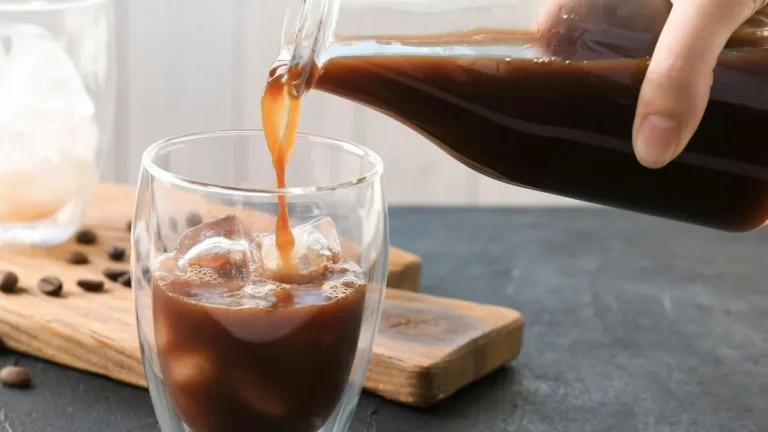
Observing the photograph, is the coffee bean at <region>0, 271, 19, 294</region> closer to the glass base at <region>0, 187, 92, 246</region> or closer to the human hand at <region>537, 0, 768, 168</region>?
the glass base at <region>0, 187, 92, 246</region>

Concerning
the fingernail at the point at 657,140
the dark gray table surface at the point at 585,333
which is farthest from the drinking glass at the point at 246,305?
the fingernail at the point at 657,140

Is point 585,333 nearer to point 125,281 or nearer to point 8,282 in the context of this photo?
point 125,281

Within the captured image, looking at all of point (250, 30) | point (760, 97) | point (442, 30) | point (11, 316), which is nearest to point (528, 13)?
point (442, 30)

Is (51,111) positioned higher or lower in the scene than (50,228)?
higher

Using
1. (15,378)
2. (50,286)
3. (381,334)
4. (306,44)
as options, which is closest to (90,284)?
(50,286)

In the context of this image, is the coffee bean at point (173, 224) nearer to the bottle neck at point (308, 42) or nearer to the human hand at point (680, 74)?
the bottle neck at point (308, 42)

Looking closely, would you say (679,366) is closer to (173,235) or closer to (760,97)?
(760,97)
